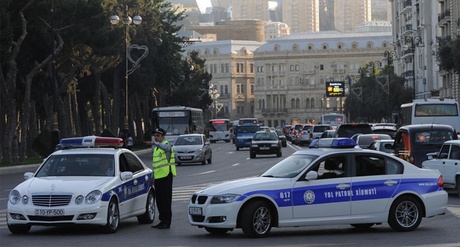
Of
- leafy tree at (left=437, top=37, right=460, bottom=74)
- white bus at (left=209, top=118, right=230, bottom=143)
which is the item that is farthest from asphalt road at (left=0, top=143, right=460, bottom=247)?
white bus at (left=209, top=118, right=230, bottom=143)

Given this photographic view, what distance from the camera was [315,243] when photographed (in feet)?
56.1

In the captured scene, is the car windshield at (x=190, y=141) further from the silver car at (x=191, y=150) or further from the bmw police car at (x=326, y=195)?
the bmw police car at (x=326, y=195)

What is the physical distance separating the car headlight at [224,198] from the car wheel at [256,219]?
0.24m

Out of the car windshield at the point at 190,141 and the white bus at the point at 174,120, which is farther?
the white bus at the point at 174,120

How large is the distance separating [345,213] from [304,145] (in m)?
72.5

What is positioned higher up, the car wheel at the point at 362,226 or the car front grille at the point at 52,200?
the car front grille at the point at 52,200

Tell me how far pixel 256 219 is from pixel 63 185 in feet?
10.5

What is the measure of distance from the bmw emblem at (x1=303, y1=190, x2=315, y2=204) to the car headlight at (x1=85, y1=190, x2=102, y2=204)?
3275 millimetres

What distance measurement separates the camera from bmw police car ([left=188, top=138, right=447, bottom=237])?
58.0 feet

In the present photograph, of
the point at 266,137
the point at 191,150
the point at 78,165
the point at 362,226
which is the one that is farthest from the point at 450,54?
the point at 78,165

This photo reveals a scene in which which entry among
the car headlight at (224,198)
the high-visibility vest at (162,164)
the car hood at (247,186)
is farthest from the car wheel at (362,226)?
the high-visibility vest at (162,164)

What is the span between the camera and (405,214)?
18641mm

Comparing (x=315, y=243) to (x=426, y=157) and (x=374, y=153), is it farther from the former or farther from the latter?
(x=426, y=157)

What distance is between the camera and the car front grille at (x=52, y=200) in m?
18.2
